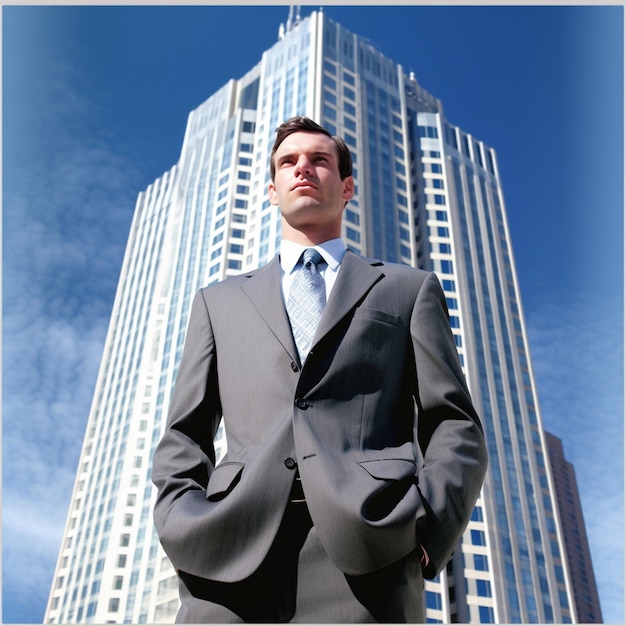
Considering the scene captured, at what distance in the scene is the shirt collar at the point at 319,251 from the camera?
3.73 m

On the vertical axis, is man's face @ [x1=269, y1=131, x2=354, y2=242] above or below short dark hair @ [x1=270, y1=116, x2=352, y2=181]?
below

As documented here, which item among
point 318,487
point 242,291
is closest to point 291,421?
point 318,487

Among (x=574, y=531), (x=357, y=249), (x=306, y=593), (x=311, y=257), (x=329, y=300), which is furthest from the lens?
(x=574, y=531)

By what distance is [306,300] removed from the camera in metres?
3.50

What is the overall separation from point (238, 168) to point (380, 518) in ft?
274

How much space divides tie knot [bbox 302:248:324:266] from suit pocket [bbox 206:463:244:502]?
43.5 inches

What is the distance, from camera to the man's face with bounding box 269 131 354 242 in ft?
12.4

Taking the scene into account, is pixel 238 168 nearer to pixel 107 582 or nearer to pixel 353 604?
pixel 107 582

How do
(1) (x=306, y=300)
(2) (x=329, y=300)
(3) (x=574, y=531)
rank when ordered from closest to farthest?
(2) (x=329, y=300)
(1) (x=306, y=300)
(3) (x=574, y=531)

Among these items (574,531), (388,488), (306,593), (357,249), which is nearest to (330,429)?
(388,488)

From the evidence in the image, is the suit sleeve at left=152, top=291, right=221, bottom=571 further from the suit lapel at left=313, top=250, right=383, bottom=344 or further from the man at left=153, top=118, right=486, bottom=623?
the suit lapel at left=313, top=250, right=383, bottom=344

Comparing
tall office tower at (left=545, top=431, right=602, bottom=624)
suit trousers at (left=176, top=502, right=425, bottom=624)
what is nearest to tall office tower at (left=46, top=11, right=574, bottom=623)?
tall office tower at (left=545, top=431, right=602, bottom=624)

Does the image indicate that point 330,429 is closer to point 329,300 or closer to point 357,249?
point 329,300

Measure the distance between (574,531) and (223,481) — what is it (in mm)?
120893
